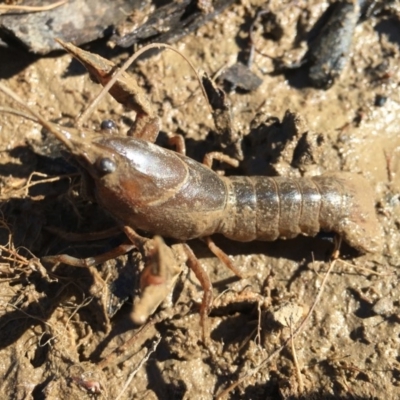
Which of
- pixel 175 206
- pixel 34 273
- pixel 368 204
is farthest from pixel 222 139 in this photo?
pixel 34 273

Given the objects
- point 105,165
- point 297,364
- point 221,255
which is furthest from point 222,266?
point 105,165

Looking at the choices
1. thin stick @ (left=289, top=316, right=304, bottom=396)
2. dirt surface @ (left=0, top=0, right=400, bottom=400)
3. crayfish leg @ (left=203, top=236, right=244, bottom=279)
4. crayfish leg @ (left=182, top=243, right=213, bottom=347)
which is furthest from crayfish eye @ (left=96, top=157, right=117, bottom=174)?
thin stick @ (left=289, top=316, right=304, bottom=396)

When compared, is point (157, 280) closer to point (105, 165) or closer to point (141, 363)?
point (105, 165)

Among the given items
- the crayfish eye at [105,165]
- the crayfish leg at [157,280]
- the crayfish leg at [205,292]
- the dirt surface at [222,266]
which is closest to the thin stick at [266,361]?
the dirt surface at [222,266]

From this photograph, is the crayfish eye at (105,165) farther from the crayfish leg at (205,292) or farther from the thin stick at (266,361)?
the thin stick at (266,361)

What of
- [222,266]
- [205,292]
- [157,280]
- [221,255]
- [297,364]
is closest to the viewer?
[157,280]

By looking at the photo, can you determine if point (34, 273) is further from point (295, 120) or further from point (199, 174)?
point (295, 120)
